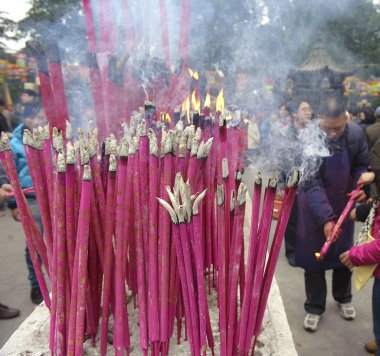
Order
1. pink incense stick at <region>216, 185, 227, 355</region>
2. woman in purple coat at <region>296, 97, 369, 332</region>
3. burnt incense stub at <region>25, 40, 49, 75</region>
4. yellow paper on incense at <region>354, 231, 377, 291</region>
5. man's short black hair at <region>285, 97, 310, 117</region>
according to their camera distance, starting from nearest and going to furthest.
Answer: pink incense stick at <region>216, 185, 227, 355</region>
burnt incense stub at <region>25, 40, 49, 75</region>
yellow paper on incense at <region>354, 231, 377, 291</region>
woman in purple coat at <region>296, 97, 369, 332</region>
man's short black hair at <region>285, 97, 310, 117</region>

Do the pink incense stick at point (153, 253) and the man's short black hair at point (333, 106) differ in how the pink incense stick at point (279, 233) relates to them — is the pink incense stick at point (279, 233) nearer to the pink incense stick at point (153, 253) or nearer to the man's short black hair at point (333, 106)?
the pink incense stick at point (153, 253)

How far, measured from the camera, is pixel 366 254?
2469 millimetres

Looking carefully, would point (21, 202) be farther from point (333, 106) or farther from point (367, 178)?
point (367, 178)

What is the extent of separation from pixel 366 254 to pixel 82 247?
2.10 meters

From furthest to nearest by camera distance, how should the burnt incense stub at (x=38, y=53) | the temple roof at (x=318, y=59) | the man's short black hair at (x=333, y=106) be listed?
1. the temple roof at (x=318, y=59)
2. the man's short black hair at (x=333, y=106)
3. the burnt incense stub at (x=38, y=53)

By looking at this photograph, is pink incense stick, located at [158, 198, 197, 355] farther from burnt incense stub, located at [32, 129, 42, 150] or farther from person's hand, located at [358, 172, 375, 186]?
person's hand, located at [358, 172, 375, 186]

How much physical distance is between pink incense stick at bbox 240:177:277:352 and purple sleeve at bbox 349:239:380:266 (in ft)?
5.14

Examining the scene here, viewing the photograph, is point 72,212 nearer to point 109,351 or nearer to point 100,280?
point 100,280

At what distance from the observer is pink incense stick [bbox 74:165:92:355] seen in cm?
111

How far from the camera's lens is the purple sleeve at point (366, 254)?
241cm

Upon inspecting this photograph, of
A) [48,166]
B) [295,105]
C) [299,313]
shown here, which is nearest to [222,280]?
[48,166]

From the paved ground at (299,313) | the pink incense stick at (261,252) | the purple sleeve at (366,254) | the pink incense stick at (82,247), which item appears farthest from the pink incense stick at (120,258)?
the paved ground at (299,313)

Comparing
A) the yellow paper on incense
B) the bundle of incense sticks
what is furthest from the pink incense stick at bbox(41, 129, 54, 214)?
the yellow paper on incense

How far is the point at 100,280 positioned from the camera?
4.82 ft
